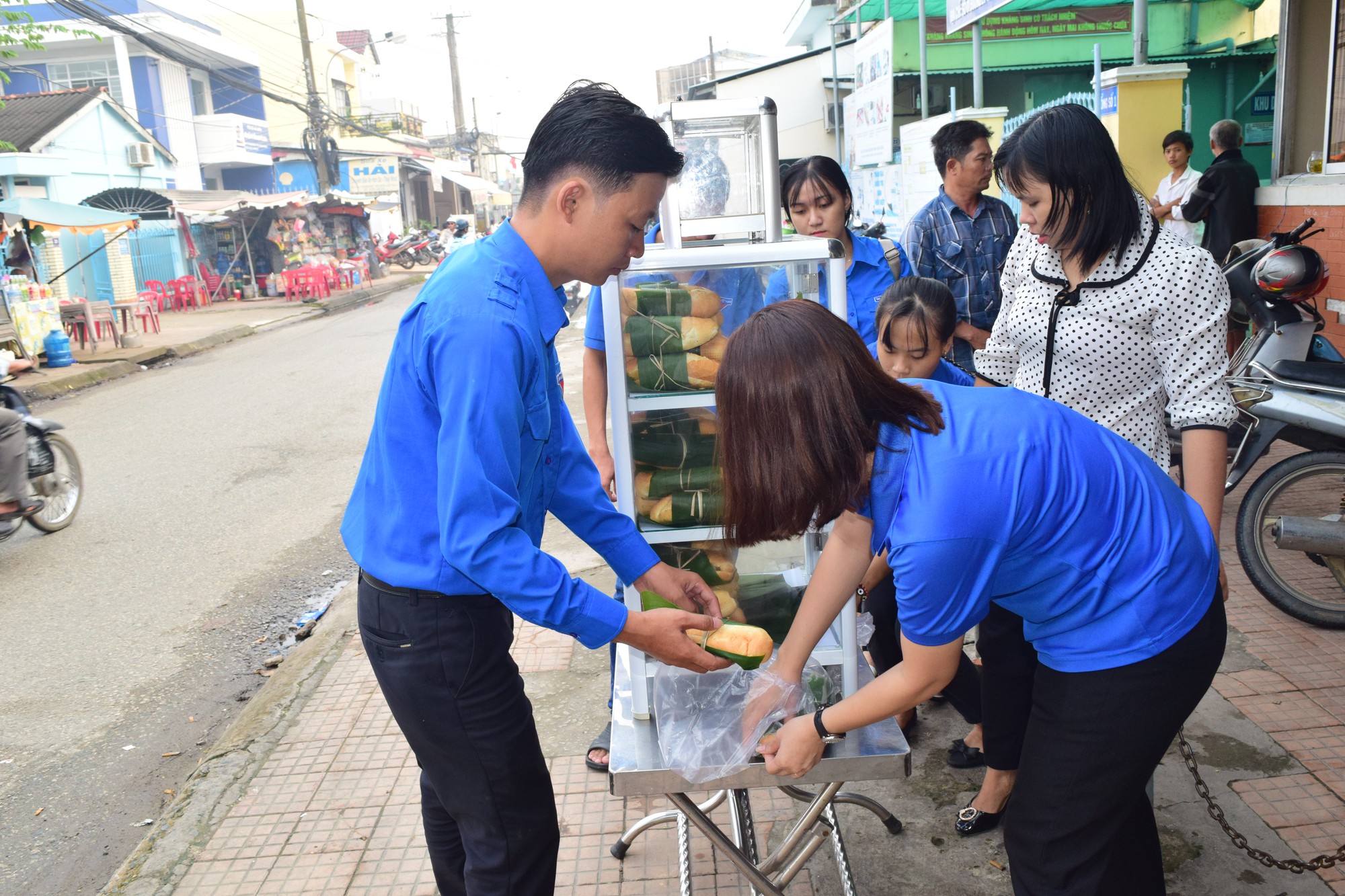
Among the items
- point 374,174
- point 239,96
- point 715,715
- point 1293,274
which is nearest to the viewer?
point 715,715

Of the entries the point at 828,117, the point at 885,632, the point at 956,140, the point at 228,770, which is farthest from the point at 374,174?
the point at 885,632

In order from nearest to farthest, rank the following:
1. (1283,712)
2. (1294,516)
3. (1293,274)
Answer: (1283,712), (1294,516), (1293,274)

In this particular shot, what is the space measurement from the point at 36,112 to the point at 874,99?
54.3ft

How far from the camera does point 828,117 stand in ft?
59.8

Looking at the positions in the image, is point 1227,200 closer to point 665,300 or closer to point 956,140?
point 956,140

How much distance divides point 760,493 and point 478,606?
60cm

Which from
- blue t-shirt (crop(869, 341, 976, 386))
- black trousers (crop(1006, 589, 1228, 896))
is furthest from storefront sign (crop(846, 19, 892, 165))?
black trousers (crop(1006, 589, 1228, 896))

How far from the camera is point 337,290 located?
23219 mm

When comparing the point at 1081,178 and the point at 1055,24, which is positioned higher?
the point at 1055,24

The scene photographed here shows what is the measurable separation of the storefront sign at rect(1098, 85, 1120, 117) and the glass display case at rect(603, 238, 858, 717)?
5529mm

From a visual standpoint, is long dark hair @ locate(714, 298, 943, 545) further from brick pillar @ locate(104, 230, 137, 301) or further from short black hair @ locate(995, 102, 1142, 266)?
brick pillar @ locate(104, 230, 137, 301)

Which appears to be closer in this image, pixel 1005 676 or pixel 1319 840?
pixel 1005 676

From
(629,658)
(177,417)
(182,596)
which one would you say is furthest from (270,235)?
(629,658)

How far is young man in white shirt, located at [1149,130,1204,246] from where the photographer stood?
705cm
